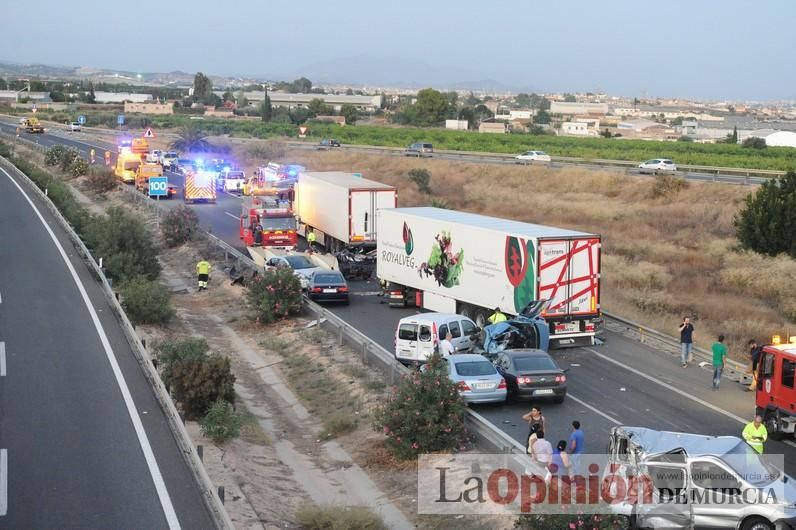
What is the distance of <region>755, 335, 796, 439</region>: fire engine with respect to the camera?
18391 millimetres

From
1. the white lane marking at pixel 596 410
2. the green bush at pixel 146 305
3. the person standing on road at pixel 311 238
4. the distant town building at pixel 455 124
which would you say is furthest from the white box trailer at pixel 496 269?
the distant town building at pixel 455 124

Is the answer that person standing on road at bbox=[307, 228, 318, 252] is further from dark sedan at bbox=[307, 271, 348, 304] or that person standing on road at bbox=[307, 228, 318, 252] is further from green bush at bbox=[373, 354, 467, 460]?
green bush at bbox=[373, 354, 467, 460]

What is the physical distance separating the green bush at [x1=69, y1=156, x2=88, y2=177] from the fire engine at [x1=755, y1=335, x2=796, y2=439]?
65.6 m

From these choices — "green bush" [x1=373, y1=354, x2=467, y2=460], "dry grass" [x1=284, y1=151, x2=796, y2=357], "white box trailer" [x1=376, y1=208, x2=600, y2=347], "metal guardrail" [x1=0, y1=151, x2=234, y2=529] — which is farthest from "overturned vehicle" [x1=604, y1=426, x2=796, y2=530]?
"dry grass" [x1=284, y1=151, x2=796, y2=357]

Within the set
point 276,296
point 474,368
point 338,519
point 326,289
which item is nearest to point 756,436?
point 474,368

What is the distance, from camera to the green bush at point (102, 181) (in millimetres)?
68438

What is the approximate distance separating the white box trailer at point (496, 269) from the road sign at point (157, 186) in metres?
33.2

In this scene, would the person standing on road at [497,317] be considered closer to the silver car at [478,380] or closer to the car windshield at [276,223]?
the silver car at [478,380]

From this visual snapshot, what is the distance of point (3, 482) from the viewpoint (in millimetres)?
15641

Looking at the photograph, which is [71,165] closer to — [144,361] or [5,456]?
[144,361]

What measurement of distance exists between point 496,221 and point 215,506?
1772 cm

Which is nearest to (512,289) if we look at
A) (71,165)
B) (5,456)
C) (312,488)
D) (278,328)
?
(278,328)

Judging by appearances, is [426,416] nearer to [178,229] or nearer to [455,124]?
[178,229]

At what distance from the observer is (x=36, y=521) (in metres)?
14.1
